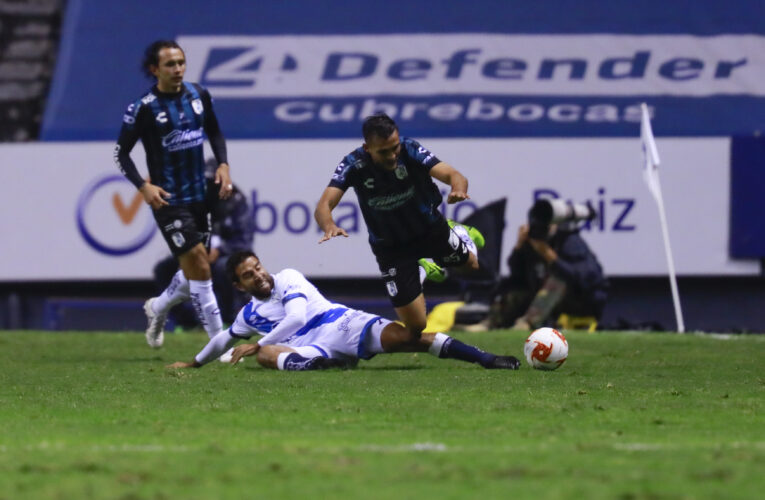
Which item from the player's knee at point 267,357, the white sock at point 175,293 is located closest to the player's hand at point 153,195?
the white sock at point 175,293

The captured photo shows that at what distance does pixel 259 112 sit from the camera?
784 inches

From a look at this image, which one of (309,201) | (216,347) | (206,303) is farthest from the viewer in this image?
(309,201)

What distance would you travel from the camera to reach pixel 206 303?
10.9 m

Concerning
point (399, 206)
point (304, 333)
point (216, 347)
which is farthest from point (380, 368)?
point (399, 206)

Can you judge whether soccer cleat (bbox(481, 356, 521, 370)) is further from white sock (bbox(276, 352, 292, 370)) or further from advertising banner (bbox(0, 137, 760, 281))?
advertising banner (bbox(0, 137, 760, 281))

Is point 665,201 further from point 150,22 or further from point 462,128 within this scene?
point 150,22

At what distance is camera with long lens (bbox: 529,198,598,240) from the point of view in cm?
1600

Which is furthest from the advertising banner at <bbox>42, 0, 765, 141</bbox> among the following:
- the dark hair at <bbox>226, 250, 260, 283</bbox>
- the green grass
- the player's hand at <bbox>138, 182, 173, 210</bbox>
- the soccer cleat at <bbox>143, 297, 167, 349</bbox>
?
the dark hair at <bbox>226, 250, 260, 283</bbox>

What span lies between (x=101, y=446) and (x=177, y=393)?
96.1 inches

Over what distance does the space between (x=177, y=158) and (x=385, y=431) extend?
497 centimetres

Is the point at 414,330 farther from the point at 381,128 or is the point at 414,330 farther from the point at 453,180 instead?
the point at 381,128

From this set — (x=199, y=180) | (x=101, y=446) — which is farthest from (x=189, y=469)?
(x=199, y=180)

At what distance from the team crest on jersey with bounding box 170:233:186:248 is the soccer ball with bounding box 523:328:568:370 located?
2.81m

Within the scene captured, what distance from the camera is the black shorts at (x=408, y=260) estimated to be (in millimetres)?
9719
